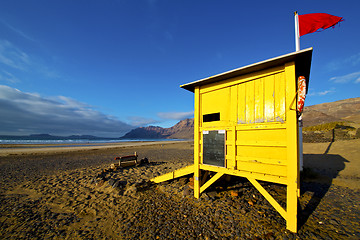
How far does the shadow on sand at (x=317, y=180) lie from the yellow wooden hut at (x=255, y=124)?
91cm

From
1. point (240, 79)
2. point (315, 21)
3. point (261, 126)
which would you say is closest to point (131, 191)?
point (261, 126)

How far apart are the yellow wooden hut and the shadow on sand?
0.91 metres

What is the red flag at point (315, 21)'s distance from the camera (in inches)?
330

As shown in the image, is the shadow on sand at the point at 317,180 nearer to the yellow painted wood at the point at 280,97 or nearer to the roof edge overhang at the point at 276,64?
the yellow painted wood at the point at 280,97

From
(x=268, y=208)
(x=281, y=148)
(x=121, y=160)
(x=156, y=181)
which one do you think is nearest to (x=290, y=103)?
(x=281, y=148)

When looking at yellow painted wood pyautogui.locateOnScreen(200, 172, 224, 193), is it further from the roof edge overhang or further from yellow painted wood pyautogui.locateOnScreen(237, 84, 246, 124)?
the roof edge overhang

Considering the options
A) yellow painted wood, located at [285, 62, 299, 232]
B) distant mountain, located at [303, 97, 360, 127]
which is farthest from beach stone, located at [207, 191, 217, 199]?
distant mountain, located at [303, 97, 360, 127]

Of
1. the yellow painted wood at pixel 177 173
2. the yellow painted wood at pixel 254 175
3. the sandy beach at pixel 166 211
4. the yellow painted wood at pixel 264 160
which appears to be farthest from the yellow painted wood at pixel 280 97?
the yellow painted wood at pixel 177 173

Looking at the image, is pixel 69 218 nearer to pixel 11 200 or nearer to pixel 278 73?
pixel 11 200

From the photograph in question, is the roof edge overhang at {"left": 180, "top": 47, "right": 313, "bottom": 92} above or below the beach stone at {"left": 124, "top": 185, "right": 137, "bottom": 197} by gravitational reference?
above

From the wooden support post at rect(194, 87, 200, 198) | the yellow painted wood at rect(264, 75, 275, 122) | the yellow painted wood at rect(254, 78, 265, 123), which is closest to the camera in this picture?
the yellow painted wood at rect(264, 75, 275, 122)

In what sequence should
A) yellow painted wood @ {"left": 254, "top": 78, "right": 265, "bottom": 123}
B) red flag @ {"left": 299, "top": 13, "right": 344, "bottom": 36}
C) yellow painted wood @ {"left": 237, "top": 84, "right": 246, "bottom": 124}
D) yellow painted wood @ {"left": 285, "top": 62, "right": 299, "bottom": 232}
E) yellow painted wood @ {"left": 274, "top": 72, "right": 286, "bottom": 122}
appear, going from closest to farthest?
yellow painted wood @ {"left": 285, "top": 62, "right": 299, "bottom": 232} → yellow painted wood @ {"left": 274, "top": 72, "right": 286, "bottom": 122} → yellow painted wood @ {"left": 254, "top": 78, "right": 265, "bottom": 123} → yellow painted wood @ {"left": 237, "top": 84, "right": 246, "bottom": 124} → red flag @ {"left": 299, "top": 13, "right": 344, "bottom": 36}

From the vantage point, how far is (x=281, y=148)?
14.3 ft

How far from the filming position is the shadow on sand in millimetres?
5285
